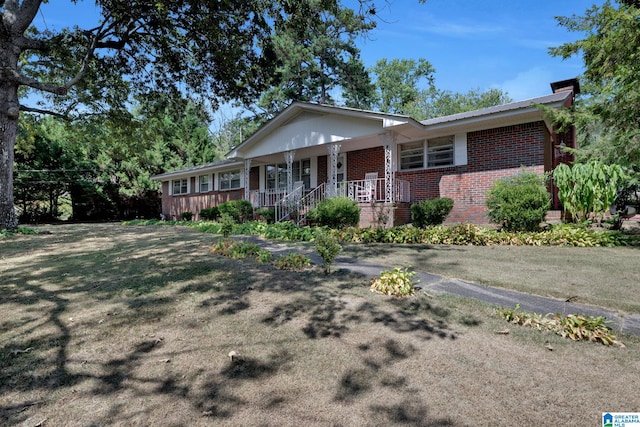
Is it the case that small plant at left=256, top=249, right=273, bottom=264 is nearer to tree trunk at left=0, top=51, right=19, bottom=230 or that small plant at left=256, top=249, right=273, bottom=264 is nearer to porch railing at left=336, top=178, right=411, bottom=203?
porch railing at left=336, top=178, right=411, bottom=203

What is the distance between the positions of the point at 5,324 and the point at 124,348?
61.5 inches

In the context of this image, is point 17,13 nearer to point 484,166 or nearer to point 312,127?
point 312,127

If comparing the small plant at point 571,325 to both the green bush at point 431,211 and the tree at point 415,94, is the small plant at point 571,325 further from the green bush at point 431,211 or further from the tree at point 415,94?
the tree at point 415,94

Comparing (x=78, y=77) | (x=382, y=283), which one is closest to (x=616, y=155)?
(x=382, y=283)

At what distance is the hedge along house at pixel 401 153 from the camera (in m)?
10.1

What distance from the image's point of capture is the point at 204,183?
2128 centimetres

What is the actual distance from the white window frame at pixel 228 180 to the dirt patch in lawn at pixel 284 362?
582 inches

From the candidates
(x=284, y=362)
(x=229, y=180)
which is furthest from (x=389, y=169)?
(x=229, y=180)

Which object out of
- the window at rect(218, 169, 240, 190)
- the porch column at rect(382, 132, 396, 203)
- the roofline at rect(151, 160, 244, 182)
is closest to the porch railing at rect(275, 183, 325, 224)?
the porch column at rect(382, 132, 396, 203)

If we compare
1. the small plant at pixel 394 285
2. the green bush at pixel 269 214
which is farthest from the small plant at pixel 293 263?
the green bush at pixel 269 214

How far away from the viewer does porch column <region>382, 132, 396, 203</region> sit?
36.2 feet

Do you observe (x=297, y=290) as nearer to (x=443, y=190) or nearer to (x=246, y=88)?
(x=246, y=88)
